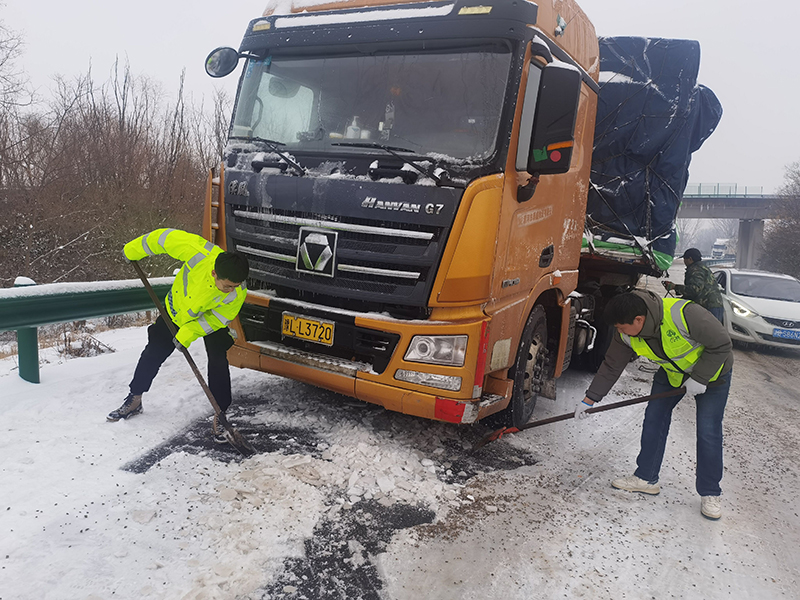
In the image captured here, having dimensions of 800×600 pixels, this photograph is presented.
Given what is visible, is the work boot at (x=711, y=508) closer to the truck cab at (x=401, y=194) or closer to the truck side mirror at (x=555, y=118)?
the truck cab at (x=401, y=194)

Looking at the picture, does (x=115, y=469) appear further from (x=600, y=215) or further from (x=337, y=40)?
(x=600, y=215)

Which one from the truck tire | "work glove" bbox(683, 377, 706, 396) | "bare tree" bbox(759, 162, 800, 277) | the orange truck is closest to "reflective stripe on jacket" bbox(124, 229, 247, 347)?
the orange truck

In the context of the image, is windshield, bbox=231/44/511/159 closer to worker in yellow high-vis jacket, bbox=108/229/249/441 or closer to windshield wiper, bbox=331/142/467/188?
windshield wiper, bbox=331/142/467/188

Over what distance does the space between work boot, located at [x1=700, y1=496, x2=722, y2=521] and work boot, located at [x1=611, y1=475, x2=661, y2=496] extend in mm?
313

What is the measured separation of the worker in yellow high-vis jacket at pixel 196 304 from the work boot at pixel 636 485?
9.40 ft

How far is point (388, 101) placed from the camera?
3803 millimetres

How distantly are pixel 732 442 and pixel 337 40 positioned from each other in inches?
196

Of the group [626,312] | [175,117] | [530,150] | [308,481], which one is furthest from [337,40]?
[175,117]

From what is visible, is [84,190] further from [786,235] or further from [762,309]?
[786,235]

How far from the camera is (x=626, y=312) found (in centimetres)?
352

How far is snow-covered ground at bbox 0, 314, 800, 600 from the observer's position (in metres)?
2.56

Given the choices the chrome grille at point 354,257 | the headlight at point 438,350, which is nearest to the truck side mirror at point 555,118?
the chrome grille at point 354,257

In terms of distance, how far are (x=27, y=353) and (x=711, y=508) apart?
5160 millimetres

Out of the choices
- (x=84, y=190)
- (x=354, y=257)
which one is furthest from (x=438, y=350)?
(x=84, y=190)
